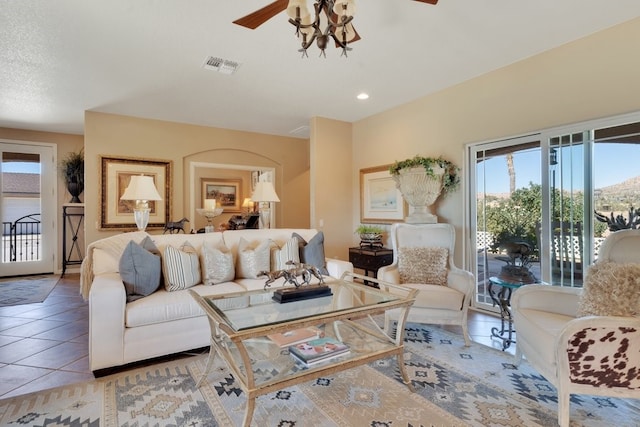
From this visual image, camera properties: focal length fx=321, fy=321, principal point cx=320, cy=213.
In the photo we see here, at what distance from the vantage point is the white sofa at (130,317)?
7.36 ft

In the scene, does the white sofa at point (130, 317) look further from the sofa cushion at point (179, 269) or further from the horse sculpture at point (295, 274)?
the horse sculpture at point (295, 274)

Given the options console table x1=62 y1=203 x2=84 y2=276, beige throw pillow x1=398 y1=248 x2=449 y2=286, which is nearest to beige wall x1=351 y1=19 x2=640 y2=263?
beige throw pillow x1=398 y1=248 x2=449 y2=286

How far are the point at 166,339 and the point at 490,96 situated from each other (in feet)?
13.0

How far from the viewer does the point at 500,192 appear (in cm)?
361

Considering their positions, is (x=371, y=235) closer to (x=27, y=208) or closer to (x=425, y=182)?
(x=425, y=182)

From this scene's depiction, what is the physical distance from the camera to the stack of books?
1.88 m

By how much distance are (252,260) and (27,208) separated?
5335 millimetres

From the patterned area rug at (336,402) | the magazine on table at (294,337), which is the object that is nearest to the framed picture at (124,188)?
the patterned area rug at (336,402)

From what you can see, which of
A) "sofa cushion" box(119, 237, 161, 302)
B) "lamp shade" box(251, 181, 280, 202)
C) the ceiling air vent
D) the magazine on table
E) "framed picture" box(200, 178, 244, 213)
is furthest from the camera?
"framed picture" box(200, 178, 244, 213)

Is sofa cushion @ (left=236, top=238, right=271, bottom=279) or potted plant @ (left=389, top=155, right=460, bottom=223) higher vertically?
potted plant @ (left=389, top=155, right=460, bottom=223)

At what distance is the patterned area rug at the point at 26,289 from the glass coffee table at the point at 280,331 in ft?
12.1

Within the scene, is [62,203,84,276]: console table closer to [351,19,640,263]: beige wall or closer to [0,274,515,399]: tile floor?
[0,274,515,399]: tile floor

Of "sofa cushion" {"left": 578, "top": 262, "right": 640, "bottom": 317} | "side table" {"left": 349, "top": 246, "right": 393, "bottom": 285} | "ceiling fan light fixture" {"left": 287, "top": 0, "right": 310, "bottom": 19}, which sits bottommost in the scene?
"side table" {"left": 349, "top": 246, "right": 393, "bottom": 285}

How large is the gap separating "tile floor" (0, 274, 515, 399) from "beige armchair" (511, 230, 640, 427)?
94cm
